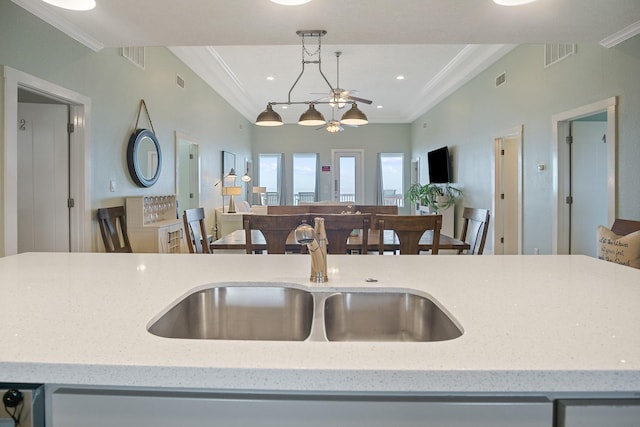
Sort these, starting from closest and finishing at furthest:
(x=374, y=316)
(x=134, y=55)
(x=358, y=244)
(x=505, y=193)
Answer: (x=374, y=316) → (x=358, y=244) → (x=134, y=55) → (x=505, y=193)

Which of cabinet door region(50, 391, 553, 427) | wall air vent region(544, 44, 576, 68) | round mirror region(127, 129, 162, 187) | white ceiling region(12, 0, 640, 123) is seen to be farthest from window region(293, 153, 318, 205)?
cabinet door region(50, 391, 553, 427)

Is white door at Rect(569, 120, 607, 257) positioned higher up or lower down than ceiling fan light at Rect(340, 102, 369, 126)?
lower down

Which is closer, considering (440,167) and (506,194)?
(506,194)

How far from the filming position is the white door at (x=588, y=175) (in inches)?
168

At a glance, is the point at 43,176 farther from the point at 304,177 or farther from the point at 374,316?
the point at 304,177

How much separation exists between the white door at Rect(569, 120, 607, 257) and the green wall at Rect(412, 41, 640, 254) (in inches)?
9.5

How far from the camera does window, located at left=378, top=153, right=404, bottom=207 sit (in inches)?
432

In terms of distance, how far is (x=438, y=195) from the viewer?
7789mm

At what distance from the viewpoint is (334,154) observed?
36.0ft

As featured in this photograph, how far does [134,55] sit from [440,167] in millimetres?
5710

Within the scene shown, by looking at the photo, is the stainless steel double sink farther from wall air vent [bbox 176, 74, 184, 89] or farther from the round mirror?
wall air vent [bbox 176, 74, 184, 89]

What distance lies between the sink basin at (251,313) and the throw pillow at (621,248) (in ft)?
7.77

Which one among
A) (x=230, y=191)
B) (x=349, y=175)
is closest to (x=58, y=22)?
(x=230, y=191)

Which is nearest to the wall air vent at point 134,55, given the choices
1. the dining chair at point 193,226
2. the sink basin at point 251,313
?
the dining chair at point 193,226
